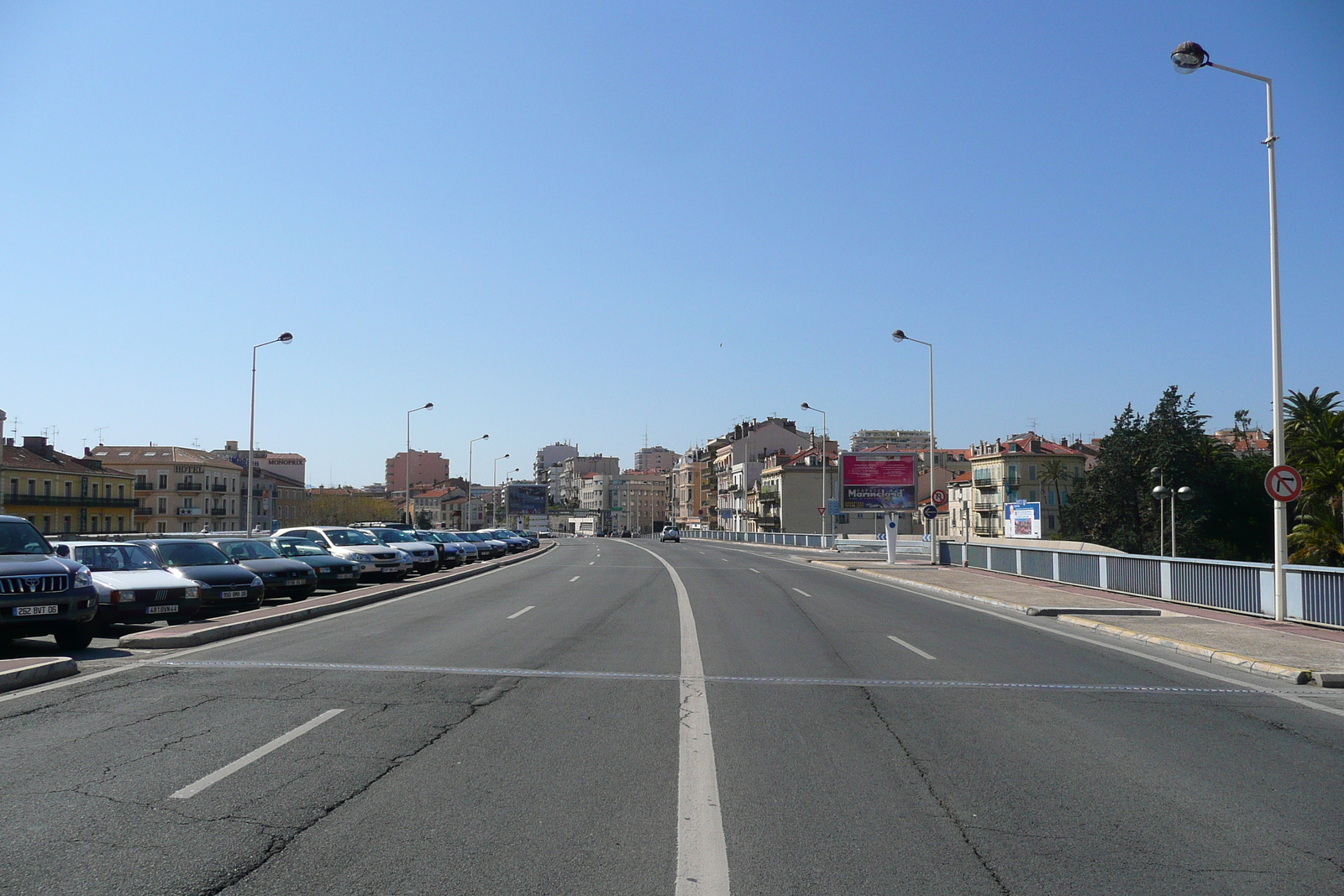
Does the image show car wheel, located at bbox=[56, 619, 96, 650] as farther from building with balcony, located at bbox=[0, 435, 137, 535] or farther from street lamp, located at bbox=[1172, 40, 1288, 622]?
building with balcony, located at bbox=[0, 435, 137, 535]

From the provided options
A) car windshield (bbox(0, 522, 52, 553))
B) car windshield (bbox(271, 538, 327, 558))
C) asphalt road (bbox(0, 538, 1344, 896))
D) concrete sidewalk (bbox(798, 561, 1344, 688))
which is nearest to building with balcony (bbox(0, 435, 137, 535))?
car windshield (bbox(271, 538, 327, 558))

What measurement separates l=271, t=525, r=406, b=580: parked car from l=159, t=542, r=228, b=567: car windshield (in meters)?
5.88

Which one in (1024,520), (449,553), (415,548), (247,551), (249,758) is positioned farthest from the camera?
(1024,520)

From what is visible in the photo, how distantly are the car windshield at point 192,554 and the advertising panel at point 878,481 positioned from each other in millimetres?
39292

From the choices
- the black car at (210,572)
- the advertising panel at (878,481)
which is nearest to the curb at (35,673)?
the black car at (210,572)

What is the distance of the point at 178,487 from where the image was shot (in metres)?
87.2

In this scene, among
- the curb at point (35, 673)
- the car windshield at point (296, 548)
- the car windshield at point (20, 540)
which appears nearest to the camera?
the curb at point (35, 673)

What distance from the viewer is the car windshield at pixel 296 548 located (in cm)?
2295

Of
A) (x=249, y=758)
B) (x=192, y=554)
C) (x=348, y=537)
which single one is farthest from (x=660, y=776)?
(x=348, y=537)

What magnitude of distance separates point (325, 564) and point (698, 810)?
19.0 m

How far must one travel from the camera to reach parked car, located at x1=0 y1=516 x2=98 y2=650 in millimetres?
10953

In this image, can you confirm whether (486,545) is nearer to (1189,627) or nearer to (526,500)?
(1189,627)

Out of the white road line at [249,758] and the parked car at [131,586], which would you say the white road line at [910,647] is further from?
the parked car at [131,586]

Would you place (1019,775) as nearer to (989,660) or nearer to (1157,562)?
(989,660)
